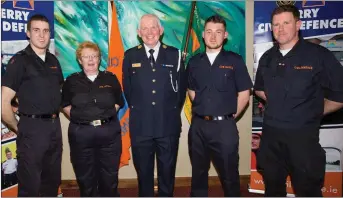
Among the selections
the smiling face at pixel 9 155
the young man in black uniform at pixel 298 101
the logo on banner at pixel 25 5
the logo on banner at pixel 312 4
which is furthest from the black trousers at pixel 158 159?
the logo on banner at pixel 312 4

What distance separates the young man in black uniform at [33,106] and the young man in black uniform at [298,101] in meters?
2.01

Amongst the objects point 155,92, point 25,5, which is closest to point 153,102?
point 155,92

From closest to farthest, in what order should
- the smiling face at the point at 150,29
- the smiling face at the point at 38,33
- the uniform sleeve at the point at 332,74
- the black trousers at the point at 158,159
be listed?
the uniform sleeve at the point at 332,74 → the smiling face at the point at 38,33 → the smiling face at the point at 150,29 → the black trousers at the point at 158,159

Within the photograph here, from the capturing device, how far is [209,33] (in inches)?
121

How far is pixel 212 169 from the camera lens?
173 inches

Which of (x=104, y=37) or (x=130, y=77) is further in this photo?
(x=104, y=37)

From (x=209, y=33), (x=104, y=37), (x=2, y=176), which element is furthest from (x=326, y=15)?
(x=2, y=176)

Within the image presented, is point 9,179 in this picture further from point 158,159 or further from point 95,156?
point 158,159

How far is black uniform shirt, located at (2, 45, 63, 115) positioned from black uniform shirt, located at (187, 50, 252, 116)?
4.54 ft

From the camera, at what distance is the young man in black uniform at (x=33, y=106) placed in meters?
2.93

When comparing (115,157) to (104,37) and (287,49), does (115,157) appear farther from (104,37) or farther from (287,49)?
(287,49)

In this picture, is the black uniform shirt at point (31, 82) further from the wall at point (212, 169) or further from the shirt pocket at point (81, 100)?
A: the wall at point (212, 169)

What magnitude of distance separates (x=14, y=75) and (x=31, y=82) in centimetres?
15

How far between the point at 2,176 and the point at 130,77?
172 centimetres
